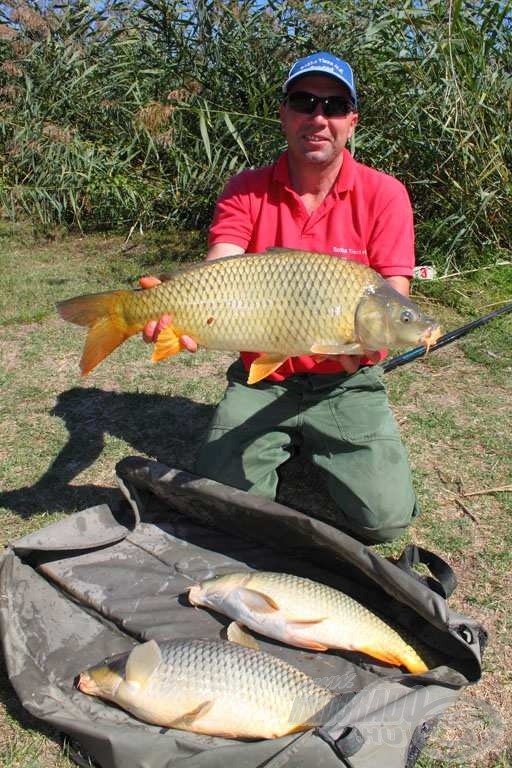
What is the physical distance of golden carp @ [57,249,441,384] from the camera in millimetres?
1816

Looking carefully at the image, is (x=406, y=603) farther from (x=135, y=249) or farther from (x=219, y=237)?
(x=135, y=249)

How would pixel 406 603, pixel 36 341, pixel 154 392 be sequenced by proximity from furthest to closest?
pixel 36 341, pixel 154 392, pixel 406 603

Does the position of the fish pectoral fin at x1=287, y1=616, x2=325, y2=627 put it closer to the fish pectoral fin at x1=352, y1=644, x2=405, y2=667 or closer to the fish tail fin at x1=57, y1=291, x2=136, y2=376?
the fish pectoral fin at x1=352, y1=644, x2=405, y2=667

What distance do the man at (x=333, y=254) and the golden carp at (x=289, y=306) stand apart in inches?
18.7

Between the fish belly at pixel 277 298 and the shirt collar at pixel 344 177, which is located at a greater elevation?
the shirt collar at pixel 344 177

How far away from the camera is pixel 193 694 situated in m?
1.59

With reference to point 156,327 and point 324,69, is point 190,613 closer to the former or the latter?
point 156,327

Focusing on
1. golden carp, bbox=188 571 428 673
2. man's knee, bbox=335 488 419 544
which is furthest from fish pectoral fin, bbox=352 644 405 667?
man's knee, bbox=335 488 419 544

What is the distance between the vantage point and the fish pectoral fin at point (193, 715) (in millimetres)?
1567

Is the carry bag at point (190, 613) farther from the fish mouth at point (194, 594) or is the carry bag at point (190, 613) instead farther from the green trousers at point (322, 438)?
the green trousers at point (322, 438)

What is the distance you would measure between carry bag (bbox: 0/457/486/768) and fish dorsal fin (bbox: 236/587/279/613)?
0.34ft

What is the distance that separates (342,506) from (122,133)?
490cm

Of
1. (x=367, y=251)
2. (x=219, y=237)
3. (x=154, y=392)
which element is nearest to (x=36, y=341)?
(x=154, y=392)

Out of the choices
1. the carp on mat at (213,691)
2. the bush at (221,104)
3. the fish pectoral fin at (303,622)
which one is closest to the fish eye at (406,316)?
the fish pectoral fin at (303,622)
